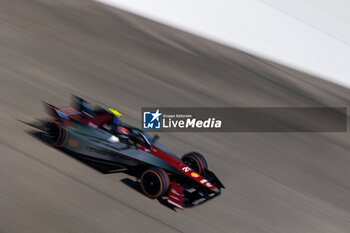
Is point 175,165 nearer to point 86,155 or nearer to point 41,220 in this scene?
point 86,155

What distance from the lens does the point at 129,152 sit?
22.0ft

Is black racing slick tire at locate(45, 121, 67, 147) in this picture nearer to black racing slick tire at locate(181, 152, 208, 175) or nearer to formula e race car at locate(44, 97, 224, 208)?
formula e race car at locate(44, 97, 224, 208)

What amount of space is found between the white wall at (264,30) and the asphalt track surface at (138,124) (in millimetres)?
312

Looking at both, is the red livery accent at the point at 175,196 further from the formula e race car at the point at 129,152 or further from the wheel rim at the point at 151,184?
the wheel rim at the point at 151,184

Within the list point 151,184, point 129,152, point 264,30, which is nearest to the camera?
point 151,184

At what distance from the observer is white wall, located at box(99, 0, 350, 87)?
12.2 m

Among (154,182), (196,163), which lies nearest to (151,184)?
(154,182)

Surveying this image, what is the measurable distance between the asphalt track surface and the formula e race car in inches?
10.1

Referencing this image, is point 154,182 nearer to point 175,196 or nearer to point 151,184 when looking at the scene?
point 151,184

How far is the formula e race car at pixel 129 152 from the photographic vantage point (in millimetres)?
6475

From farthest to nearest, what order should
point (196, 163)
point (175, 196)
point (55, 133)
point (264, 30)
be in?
1. point (264, 30)
2. point (196, 163)
3. point (55, 133)
4. point (175, 196)

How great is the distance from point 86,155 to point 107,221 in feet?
4.15

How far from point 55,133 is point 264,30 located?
757 centimetres

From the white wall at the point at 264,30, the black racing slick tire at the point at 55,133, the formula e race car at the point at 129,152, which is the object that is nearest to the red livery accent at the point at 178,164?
the formula e race car at the point at 129,152
